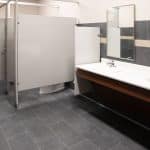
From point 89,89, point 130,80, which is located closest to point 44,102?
point 89,89

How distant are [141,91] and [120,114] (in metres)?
1.05

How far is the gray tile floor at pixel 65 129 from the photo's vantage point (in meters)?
2.27

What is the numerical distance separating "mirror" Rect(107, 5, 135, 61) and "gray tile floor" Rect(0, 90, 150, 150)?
3.37 feet

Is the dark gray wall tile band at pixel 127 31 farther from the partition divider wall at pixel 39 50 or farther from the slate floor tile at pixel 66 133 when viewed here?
the slate floor tile at pixel 66 133

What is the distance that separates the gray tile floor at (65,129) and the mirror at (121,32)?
3.37 ft

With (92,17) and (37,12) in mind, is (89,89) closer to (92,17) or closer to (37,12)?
(92,17)

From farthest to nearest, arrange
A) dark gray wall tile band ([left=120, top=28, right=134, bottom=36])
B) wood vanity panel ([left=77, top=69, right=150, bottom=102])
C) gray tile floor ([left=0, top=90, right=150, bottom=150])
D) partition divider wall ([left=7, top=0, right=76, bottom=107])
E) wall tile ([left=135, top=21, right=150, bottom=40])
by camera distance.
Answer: partition divider wall ([left=7, top=0, right=76, bottom=107]), dark gray wall tile band ([left=120, top=28, right=134, bottom=36]), wall tile ([left=135, top=21, right=150, bottom=40]), gray tile floor ([left=0, top=90, right=150, bottom=150]), wood vanity panel ([left=77, top=69, right=150, bottom=102])

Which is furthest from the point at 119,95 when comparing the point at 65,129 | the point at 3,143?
the point at 3,143

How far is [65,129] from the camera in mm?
2631

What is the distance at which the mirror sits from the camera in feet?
9.57

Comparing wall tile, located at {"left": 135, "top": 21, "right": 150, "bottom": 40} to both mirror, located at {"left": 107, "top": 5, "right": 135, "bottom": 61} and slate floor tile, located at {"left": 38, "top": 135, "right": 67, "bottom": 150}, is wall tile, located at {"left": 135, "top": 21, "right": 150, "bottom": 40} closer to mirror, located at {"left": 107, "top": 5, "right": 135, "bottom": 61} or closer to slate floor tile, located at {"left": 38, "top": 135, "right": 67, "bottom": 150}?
mirror, located at {"left": 107, "top": 5, "right": 135, "bottom": 61}

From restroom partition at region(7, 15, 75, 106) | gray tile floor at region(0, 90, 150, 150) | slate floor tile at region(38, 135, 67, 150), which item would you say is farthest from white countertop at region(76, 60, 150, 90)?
slate floor tile at region(38, 135, 67, 150)

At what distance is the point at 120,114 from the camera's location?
3.12 metres

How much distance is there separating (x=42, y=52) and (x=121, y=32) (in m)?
1.42
